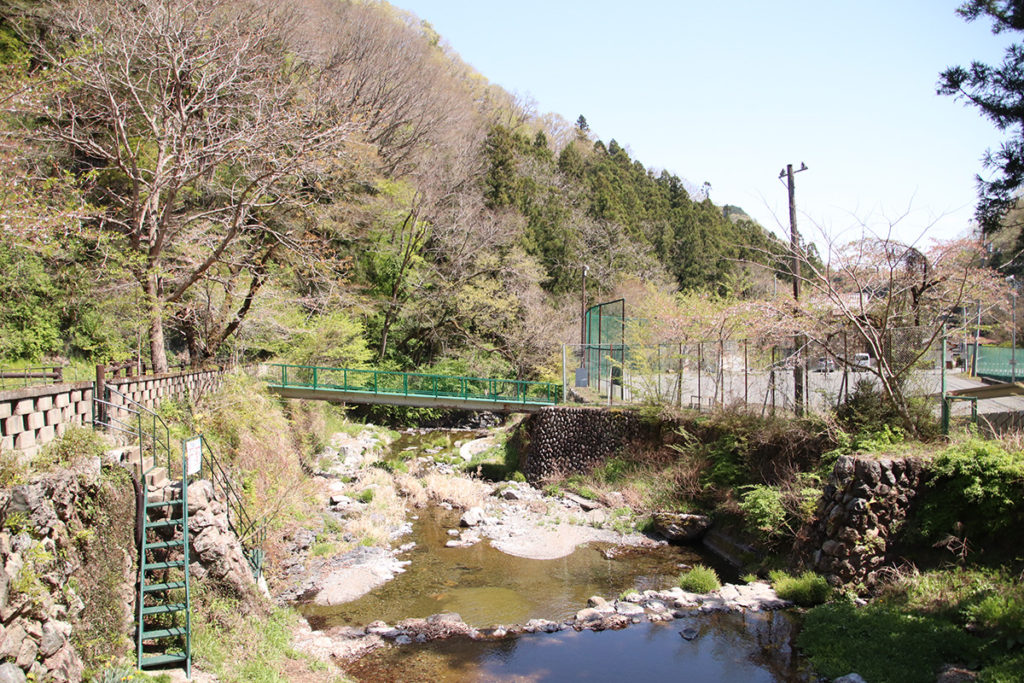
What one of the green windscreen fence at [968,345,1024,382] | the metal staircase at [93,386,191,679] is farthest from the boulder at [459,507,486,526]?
the green windscreen fence at [968,345,1024,382]

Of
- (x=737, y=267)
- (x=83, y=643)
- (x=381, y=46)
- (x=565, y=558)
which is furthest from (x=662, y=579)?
(x=737, y=267)

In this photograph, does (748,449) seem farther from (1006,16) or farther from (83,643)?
(83,643)

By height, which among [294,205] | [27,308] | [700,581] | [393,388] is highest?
[294,205]

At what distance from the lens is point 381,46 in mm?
38094

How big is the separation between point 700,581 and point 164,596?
369 inches

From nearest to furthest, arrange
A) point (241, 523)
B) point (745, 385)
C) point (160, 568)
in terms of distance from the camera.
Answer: point (160, 568), point (241, 523), point (745, 385)

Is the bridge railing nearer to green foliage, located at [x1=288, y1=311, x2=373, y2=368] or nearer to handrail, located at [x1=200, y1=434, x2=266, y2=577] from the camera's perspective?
green foliage, located at [x1=288, y1=311, x2=373, y2=368]

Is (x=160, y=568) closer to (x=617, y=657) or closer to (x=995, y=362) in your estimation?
(x=617, y=657)

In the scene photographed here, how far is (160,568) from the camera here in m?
8.70

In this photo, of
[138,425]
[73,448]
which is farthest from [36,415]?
[138,425]

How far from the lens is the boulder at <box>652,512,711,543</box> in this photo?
16.1m

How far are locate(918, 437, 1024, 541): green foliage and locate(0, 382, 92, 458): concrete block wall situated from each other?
43.5ft

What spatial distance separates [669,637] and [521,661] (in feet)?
8.49

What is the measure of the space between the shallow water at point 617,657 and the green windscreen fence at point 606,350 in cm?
1253
